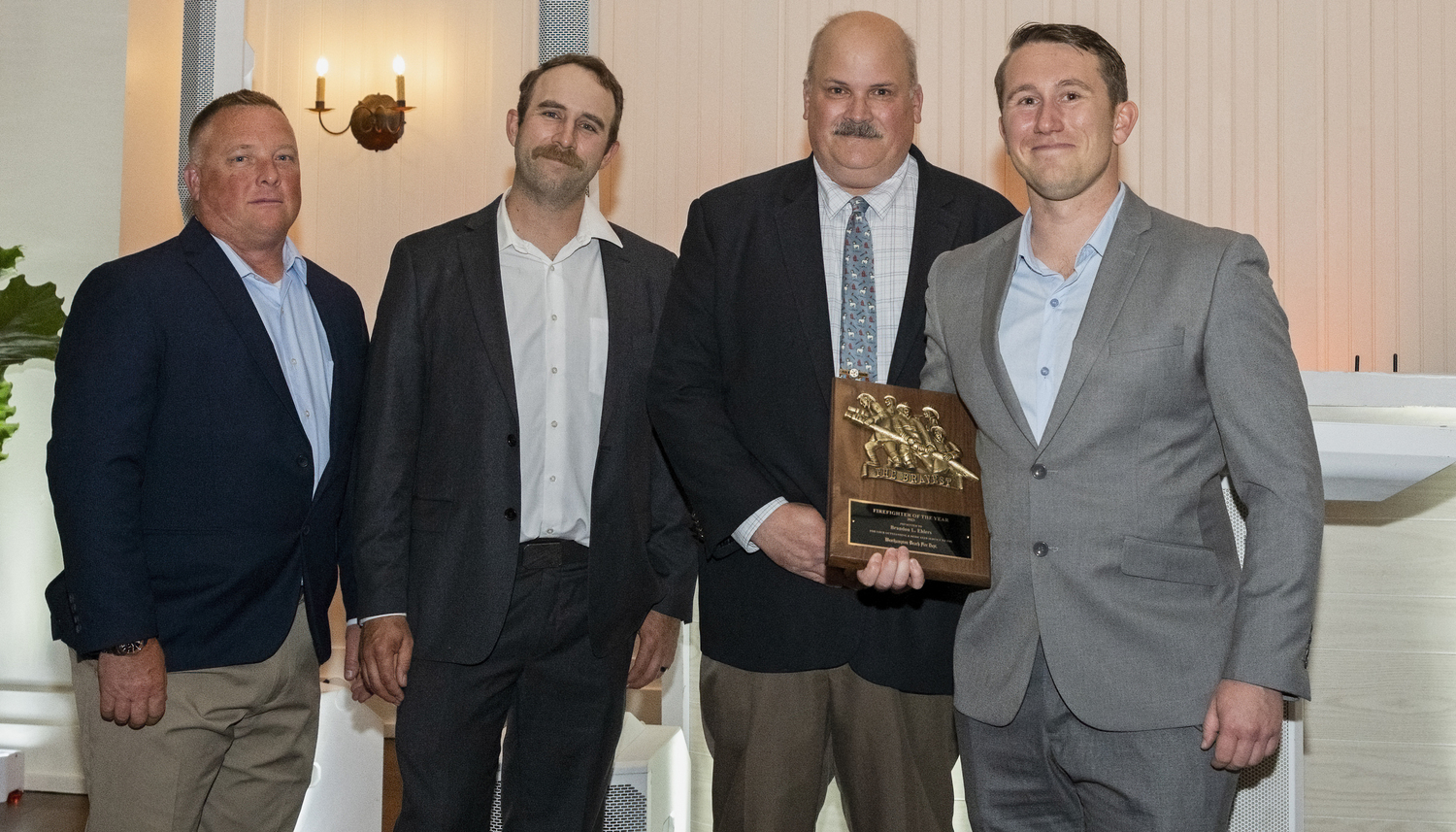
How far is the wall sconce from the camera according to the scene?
5.59 m

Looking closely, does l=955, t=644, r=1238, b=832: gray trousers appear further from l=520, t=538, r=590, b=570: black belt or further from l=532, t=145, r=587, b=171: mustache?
l=532, t=145, r=587, b=171: mustache

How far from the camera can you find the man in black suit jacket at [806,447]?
2010mm

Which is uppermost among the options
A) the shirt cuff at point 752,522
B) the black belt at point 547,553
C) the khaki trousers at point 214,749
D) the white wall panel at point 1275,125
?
the white wall panel at point 1275,125

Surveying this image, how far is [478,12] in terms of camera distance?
18.6 feet

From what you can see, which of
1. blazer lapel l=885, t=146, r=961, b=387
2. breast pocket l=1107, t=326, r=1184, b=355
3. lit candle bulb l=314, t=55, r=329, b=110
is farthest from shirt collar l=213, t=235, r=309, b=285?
lit candle bulb l=314, t=55, r=329, b=110

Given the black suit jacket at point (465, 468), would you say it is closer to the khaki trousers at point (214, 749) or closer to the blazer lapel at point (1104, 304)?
the khaki trousers at point (214, 749)

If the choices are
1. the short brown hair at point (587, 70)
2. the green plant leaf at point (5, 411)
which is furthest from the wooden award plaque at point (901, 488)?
the green plant leaf at point (5, 411)

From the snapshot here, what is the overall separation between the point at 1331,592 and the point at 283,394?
2236 millimetres

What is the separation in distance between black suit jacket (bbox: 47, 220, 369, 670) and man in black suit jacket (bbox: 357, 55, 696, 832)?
0.52ft

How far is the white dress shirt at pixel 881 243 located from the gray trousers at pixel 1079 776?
1.75 ft

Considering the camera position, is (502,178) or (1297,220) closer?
(1297,220)

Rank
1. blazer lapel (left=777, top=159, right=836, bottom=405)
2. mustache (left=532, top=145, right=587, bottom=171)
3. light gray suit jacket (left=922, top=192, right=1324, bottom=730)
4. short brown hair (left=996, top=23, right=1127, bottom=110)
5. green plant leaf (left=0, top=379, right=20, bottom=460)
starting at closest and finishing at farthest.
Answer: light gray suit jacket (left=922, top=192, right=1324, bottom=730), short brown hair (left=996, top=23, right=1127, bottom=110), blazer lapel (left=777, top=159, right=836, bottom=405), mustache (left=532, top=145, right=587, bottom=171), green plant leaf (left=0, top=379, right=20, bottom=460)

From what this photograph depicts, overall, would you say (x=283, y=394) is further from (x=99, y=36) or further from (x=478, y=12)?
(x=478, y=12)

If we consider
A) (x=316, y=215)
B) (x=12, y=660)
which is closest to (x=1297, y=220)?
(x=316, y=215)
